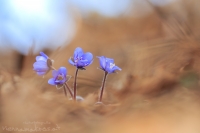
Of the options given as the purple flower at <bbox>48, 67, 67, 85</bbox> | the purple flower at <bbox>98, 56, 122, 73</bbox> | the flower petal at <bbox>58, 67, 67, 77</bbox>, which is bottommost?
the purple flower at <bbox>48, 67, 67, 85</bbox>

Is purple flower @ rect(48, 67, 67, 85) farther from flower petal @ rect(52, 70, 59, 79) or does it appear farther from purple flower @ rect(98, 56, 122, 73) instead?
purple flower @ rect(98, 56, 122, 73)

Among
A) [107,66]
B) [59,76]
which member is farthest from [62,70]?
[107,66]

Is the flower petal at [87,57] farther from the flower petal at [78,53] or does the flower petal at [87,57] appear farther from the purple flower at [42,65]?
the purple flower at [42,65]

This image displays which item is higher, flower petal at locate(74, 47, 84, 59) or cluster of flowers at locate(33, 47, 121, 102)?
flower petal at locate(74, 47, 84, 59)

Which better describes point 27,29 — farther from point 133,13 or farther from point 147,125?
point 147,125

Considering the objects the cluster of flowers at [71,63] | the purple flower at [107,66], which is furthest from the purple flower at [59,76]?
the purple flower at [107,66]

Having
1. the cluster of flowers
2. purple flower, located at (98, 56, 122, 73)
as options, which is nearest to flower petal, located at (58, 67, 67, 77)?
the cluster of flowers

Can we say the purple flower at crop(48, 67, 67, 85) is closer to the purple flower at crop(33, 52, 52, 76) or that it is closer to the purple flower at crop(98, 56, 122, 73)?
the purple flower at crop(33, 52, 52, 76)
